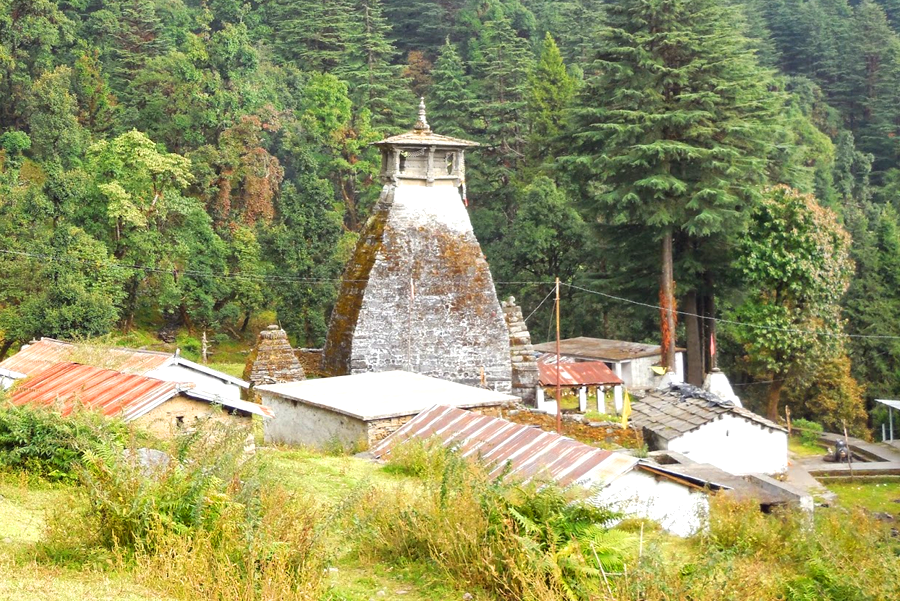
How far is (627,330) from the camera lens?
38.5 m

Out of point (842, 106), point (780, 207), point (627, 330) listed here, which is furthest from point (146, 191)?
point (842, 106)

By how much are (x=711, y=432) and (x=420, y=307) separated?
611cm

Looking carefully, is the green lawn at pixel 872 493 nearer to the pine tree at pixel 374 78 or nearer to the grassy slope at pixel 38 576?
the grassy slope at pixel 38 576

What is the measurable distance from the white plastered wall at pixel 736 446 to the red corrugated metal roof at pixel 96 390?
10.3 metres

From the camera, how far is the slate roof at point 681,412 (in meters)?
21.5

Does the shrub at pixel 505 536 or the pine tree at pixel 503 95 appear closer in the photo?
the shrub at pixel 505 536

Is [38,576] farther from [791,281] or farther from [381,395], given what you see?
[791,281]

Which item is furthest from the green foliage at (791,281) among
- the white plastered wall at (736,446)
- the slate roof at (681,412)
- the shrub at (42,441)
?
the shrub at (42,441)

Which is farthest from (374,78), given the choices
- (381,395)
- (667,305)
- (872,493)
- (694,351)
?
(381,395)

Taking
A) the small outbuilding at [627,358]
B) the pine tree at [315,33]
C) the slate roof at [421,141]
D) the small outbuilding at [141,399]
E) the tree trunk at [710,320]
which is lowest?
the small outbuilding at [141,399]

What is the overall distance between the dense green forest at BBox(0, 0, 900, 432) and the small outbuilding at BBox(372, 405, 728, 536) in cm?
1657

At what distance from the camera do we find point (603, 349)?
110 ft

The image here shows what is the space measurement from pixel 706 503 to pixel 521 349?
11038 millimetres

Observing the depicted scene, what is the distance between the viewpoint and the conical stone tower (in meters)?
Result: 23.3
